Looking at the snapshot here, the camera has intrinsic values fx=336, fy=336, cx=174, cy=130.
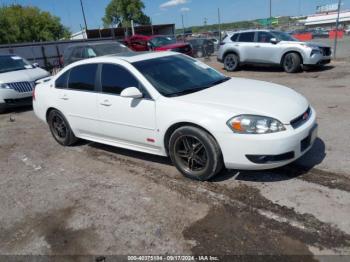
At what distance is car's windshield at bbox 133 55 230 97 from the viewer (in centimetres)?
438

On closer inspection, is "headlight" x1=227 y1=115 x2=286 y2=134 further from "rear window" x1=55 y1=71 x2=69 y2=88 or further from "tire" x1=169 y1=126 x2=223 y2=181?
"rear window" x1=55 y1=71 x2=69 y2=88

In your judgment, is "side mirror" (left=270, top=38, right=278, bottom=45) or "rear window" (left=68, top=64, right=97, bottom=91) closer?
"rear window" (left=68, top=64, right=97, bottom=91)

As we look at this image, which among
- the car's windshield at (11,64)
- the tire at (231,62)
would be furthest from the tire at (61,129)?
the tire at (231,62)

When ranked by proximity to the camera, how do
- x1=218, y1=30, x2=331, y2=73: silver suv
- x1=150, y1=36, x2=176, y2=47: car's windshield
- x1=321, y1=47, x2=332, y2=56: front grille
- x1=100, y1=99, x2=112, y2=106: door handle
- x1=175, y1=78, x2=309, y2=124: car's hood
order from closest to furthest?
x1=175, y1=78, x2=309, y2=124: car's hood
x1=100, y1=99, x2=112, y2=106: door handle
x1=218, y1=30, x2=331, y2=73: silver suv
x1=321, y1=47, x2=332, y2=56: front grille
x1=150, y1=36, x2=176, y2=47: car's windshield

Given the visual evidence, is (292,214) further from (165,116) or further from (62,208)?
(62,208)

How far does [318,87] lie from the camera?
370 inches

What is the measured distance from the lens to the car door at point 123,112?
433 cm

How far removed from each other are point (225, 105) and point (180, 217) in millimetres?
1352

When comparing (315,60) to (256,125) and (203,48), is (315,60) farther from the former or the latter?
(203,48)

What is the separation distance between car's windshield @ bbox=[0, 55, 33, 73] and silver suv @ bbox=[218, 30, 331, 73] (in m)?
7.67

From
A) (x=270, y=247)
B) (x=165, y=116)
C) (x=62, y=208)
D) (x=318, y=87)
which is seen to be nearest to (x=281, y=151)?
(x=270, y=247)

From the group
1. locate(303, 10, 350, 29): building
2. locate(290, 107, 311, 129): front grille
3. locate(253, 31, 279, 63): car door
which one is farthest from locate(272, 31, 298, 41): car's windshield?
locate(303, 10, 350, 29): building

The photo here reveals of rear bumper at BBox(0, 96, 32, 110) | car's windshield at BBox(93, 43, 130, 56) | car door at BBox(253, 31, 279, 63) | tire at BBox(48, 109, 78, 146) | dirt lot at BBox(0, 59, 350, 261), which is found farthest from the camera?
car door at BBox(253, 31, 279, 63)

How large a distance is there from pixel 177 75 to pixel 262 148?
169cm
